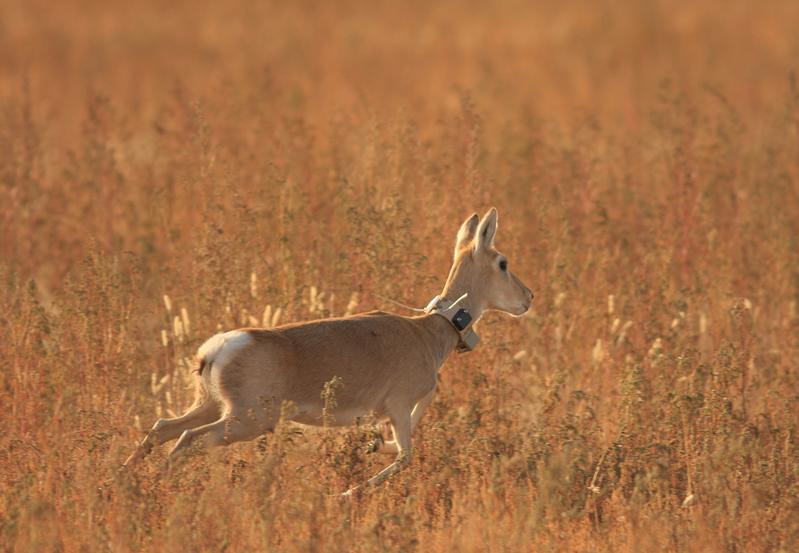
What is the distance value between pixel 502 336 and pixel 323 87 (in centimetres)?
1133

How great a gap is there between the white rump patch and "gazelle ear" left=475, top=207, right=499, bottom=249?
1706 millimetres

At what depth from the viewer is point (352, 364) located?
7.02 metres

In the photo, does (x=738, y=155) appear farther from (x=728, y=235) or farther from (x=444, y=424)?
(x=444, y=424)

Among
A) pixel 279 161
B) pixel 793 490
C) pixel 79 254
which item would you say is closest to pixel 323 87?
pixel 279 161

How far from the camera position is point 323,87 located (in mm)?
19375

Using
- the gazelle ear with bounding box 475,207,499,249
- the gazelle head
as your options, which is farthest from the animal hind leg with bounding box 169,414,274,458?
the gazelle ear with bounding box 475,207,499,249

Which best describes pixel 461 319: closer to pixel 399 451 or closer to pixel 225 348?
pixel 399 451

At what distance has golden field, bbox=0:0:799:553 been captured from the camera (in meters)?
6.36

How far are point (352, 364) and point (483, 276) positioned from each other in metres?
1.20

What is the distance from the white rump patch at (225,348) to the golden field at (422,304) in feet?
1.51

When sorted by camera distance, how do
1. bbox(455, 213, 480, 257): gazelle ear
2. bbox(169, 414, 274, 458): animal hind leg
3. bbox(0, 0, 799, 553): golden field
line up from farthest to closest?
bbox(455, 213, 480, 257): gazelle ear, bbox(169, 414, 274, 458): animal hind leg, bbox(0, 0, 799, 553): golden field

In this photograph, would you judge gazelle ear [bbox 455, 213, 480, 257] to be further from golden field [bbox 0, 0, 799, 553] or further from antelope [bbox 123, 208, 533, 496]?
golden field [bbox 0, 0, 799, 553]

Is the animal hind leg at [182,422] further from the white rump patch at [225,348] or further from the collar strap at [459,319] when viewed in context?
the collar strap at [459,319]

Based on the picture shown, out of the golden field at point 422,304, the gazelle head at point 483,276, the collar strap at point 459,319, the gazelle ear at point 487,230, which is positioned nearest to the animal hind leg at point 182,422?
the golden field at point 422,304
